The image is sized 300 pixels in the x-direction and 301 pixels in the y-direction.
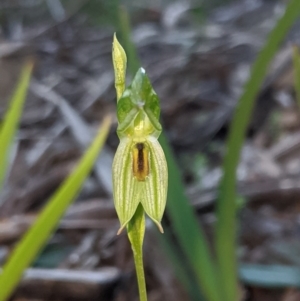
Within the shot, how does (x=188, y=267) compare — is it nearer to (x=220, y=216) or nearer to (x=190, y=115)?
(x=220, y=216)

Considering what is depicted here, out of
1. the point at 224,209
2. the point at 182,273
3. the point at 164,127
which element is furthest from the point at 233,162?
the point at 164,127

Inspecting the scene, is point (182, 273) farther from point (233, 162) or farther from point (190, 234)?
point (233, 162)

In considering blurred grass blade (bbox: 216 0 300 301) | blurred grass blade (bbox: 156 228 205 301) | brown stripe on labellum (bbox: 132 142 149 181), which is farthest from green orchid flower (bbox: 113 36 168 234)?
blurred grass blade (bbox: 156 228 205 301)

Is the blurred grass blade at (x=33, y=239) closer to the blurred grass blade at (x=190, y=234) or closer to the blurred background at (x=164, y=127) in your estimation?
the blurred grass blade at (x=190, y=234)

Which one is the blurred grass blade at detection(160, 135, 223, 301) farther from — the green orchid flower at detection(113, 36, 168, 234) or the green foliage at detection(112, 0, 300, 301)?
the green orchid flower at detection(113, 36, 168, 234)

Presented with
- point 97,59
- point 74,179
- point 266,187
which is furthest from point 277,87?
point 74,179

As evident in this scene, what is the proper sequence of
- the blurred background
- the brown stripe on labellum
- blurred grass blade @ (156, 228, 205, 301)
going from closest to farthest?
the brown stripe on labellum, blurred grass blade @ (156, 228, 205, 301), the blurred background
